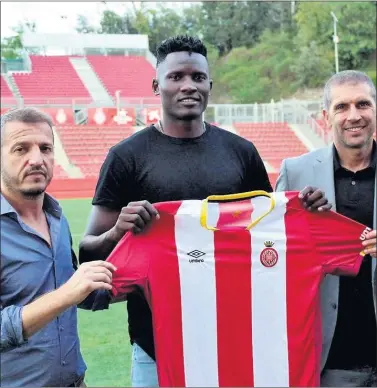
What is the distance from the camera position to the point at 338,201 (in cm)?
216

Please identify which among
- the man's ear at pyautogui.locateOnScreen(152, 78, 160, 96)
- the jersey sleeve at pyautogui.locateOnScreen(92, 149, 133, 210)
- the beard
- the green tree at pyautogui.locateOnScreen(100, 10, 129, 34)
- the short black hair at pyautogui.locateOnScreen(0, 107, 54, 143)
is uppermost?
the green tree at pyautogui.locateOnScreen(100, 10, 129, 34)

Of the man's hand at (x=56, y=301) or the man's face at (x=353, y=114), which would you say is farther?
the man's face at (x=353, y=114)

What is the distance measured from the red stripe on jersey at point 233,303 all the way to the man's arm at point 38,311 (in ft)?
1.67

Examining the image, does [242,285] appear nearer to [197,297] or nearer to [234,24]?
[197,297]

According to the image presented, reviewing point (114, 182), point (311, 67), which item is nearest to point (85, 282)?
point (114, 182)

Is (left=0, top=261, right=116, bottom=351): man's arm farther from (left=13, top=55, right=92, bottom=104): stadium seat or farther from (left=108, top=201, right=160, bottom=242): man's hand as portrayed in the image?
(left=13, top=55, right=92, bottom=104): stadium seat

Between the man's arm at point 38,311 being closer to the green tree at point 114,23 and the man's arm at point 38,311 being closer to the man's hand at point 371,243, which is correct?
the man's hand at point 371,243

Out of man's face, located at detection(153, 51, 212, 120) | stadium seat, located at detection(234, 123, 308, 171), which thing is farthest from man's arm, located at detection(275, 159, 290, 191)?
stadium seat, located at detection(234, 123, 308, 171)

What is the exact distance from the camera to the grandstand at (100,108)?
1928 centimetres

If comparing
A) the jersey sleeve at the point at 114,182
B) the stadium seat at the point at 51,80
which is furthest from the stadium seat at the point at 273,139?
the jersey sleeve at the point at 114,182

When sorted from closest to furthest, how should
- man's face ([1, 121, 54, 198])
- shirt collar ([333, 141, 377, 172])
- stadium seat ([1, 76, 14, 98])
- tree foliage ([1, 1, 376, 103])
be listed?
man's face ([1, 121, 54, 198]), shirt collar ([333, 141, 377, 172]), stadium seat ([1, 76, 14, 98]), tree foliage ([1, 1, 376, 103])

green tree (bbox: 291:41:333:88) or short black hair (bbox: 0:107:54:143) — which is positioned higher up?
short black hair (bbox: 0:107:54:143)

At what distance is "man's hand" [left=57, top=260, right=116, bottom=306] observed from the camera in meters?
1.62

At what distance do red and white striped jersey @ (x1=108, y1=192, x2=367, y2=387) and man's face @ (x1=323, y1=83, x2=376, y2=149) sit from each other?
36cm
